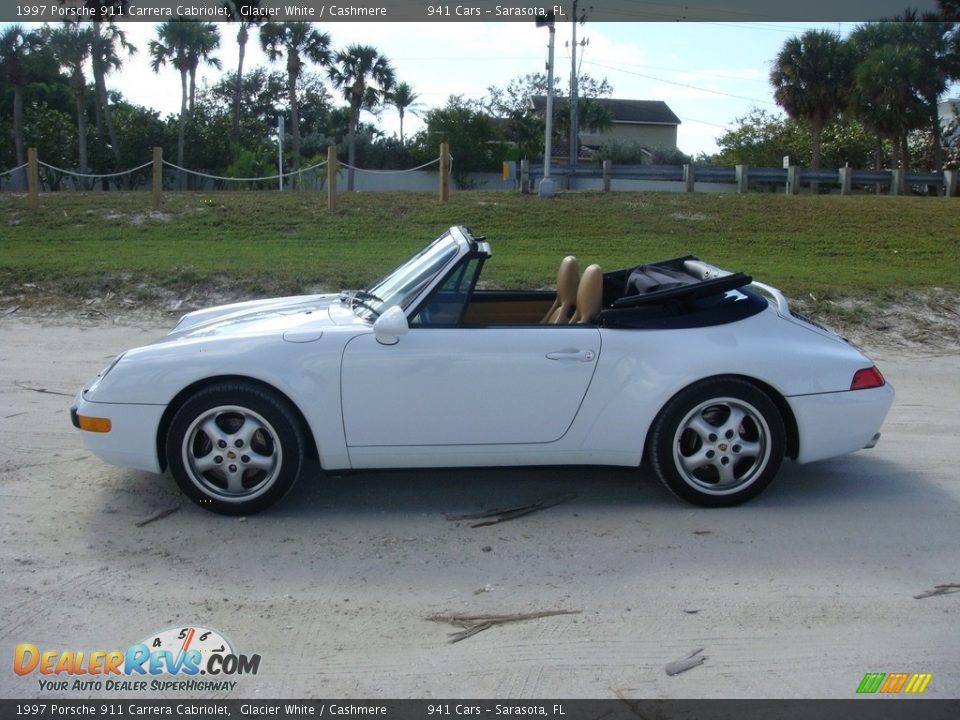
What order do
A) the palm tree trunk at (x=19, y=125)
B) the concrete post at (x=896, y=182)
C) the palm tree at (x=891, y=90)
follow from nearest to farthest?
1. the concrete post at (x=896, y=182)
2. the palm tree at (x=891, y=90)
3. the palm tree trunk at (x=19, y=125)

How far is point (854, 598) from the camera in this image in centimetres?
384

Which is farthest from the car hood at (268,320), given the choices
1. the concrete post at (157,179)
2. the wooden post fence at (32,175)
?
the wooden post fence at (32,175)

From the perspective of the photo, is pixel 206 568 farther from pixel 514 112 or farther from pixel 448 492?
pixel 514 112

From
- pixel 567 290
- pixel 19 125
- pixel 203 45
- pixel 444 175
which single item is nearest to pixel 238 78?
pixel 203 45

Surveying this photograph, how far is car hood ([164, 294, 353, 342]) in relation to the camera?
4.69 m

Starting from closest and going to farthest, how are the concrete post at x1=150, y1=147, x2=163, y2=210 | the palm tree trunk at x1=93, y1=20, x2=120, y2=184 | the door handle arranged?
the door handle
the concrete post at x1=150, y1=147, x2=163, y2=210
the palm tree trunk at x1=93, y1=20, x2=120, y2=184

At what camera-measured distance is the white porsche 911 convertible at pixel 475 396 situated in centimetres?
453

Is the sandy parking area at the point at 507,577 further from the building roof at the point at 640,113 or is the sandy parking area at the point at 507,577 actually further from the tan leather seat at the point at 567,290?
the building roof at the point at 640,113

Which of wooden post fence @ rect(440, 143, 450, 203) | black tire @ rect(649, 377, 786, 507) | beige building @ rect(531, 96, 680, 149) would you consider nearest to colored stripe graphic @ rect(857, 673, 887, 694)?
black tire @ rect(649, 377, 786, 507)

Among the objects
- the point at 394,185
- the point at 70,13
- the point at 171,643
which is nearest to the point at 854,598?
the point at 171,643

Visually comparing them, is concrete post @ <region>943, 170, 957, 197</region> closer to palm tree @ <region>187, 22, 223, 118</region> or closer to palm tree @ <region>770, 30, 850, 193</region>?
palm tree @ <region>770, 30, 850, 193</region>

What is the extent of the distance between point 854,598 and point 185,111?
4799 centimetres

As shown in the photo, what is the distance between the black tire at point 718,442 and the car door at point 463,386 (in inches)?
19.0

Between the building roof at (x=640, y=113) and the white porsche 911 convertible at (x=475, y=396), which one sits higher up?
the building roof at (x=640, y=113)
